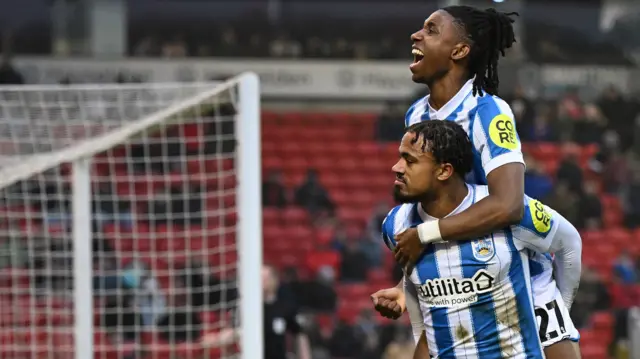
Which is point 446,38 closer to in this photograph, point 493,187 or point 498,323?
point 493,187

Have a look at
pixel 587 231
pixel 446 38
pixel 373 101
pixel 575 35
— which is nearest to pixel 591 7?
pixel 575 35

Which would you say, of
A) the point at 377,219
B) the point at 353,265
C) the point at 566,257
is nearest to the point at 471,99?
the point at 566,257

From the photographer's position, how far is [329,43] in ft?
63.3

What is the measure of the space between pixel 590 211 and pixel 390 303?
1172cm

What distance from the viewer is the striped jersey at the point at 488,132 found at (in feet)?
11.9

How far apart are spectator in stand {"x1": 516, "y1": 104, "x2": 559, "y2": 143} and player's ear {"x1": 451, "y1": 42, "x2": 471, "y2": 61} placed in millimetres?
12499

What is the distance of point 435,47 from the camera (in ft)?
12.5

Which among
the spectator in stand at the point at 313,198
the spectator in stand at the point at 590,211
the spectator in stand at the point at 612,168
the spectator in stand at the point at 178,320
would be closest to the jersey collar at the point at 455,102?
the spectator in stand at the point at 178,320

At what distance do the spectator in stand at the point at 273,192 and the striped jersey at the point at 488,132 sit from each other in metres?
11.5

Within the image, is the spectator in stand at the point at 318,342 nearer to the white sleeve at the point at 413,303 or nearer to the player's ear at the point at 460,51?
the white sleeve at the point at 413,303

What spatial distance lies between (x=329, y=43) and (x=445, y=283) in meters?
15.8

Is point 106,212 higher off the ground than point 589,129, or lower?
lower

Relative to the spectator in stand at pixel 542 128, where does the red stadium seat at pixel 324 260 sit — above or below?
below

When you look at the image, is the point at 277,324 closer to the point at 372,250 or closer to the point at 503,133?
the point at 503,133
